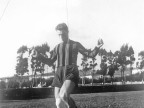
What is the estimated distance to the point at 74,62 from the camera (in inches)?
207

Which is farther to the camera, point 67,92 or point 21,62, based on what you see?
point 21,62

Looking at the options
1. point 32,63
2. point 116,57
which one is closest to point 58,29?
point 32,63

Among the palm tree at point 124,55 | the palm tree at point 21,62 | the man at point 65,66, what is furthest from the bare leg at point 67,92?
the palm tree at point 124,55

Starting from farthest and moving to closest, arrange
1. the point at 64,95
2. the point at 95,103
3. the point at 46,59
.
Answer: the point at 95,103, the point at 46,59, the point at 64,95

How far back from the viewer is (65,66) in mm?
5117

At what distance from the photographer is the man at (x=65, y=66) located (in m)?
4.88

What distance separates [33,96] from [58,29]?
26563 millimetres

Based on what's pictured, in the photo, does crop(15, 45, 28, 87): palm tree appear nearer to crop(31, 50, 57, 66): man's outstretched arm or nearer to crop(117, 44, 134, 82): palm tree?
crop(117, 44, 134, 82): palm tree

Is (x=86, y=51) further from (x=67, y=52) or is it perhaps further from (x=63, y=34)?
(x=63, y=34)

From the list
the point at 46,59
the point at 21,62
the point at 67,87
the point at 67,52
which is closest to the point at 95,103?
the point at 46,59

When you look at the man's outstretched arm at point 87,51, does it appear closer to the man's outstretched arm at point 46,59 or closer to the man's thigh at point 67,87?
the man's outstretched arm at point 46,59

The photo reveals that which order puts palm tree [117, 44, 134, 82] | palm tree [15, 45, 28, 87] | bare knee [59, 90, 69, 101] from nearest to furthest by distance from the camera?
bare knee [59, 90, 69, 101] < palm tree [15, 45, 28, 87] < palm tree [117, 44, 134, 82]

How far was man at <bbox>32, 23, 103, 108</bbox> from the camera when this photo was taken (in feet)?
16.0

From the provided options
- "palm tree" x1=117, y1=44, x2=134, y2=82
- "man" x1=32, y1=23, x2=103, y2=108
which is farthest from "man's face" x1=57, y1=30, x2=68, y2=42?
"palm tree" x1=117, y1=44, x2=134, y2=82
